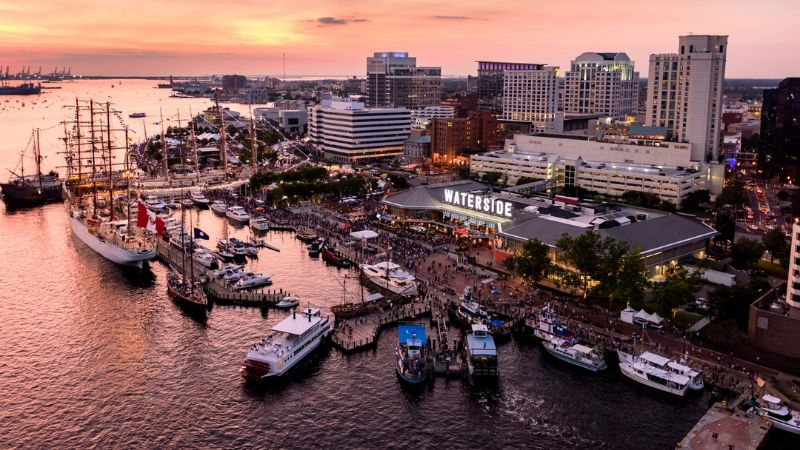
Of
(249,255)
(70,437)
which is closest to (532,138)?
(249,255)

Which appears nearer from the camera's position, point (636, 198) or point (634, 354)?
point (634, 354)

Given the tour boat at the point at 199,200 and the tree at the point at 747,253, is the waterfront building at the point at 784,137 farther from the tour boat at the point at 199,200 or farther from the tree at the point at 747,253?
the tour boat at the point at 199,200

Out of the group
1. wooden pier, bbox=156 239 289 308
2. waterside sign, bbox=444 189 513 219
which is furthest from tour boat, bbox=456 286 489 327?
waterside sign, bbox=444 189 513 219

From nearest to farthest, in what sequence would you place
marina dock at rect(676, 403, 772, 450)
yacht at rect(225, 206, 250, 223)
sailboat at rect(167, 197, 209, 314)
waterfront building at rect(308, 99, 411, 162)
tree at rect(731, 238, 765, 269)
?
1. marina dock at rect(676, 403, 772, 450)
2. sailboat at rect(167, 197, 209, 314)
3. tree at rect(731, 238, 765, 269)
4. yacht at rect(225, 206, 250, 223)
5. waterfront building at rect(308, 99, 411, 162)

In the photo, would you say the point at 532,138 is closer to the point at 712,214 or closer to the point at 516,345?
the point at 712,214

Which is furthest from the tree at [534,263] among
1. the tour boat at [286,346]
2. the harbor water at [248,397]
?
the tour boat at [286,346]

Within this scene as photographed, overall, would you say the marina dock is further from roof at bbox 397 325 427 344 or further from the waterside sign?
the waterside sign
